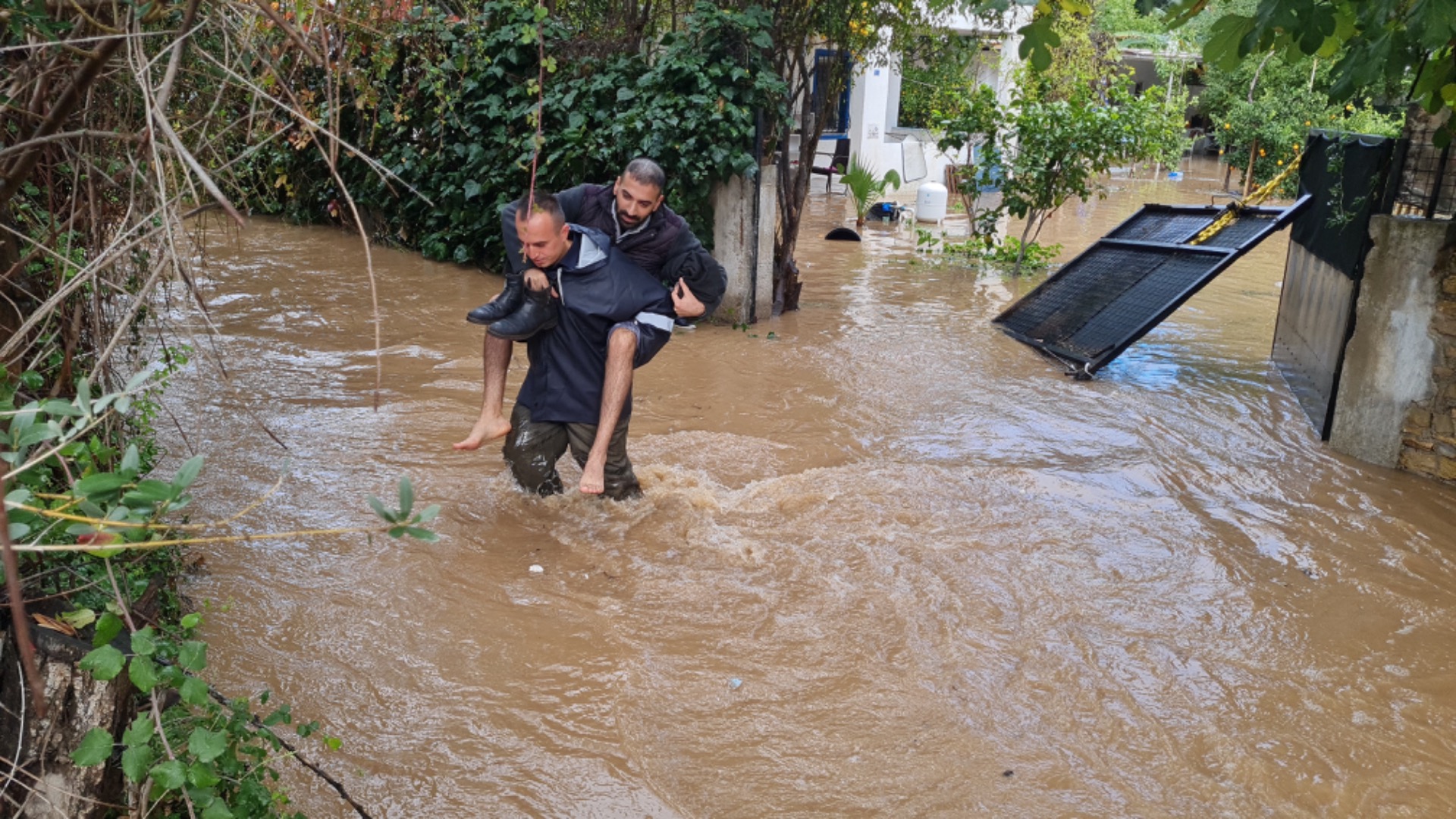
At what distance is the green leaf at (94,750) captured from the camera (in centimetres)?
202

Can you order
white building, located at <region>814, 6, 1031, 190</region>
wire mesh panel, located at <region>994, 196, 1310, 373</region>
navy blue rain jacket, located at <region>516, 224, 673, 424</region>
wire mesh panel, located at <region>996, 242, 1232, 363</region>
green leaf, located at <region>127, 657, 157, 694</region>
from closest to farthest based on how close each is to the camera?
green leaf, located at <region>127, 657, 157, 694</region>
navy blue rain jacket, located at <region>516, 224, 673, 424</region>
wire mesh panel, located at <region>994, 196, 1310, 373</region>
wire mesh panel, located at <region>996, 242, 1232, 363</region>
white building, located at <region>814, 6, 1031, 190</region>

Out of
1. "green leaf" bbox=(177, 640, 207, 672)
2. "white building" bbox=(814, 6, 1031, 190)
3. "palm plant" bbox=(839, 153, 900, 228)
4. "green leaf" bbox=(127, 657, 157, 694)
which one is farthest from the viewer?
"white building" bbox=(814, 6, 1031, 190)

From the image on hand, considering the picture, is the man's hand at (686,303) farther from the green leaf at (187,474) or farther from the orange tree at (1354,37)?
the green leaf at (187,474)

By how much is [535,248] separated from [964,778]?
2.62 metres

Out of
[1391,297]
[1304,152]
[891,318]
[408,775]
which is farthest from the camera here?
[891,318]

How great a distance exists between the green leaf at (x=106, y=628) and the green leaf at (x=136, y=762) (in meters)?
0.22

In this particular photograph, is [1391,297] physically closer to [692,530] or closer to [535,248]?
[692,530]

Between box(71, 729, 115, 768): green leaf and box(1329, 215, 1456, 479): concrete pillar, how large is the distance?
6521 mm

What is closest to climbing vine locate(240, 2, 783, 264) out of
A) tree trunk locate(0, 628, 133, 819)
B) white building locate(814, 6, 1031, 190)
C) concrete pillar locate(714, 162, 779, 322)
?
concrete pillar locate(714, 162, 779, 322)

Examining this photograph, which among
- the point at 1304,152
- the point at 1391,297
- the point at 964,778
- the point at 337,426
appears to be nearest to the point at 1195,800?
the point at 964,778

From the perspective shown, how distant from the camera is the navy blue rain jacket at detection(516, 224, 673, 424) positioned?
4.71 m

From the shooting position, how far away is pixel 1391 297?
246 inches

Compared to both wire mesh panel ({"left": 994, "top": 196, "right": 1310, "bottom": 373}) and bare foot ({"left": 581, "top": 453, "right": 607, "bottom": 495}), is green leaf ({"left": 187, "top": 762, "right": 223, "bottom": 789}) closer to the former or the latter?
bare foot ({"left": 581, "top": 453, "right": 607, "bottom": 495})

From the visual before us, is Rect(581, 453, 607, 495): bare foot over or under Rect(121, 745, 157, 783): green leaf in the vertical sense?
under
